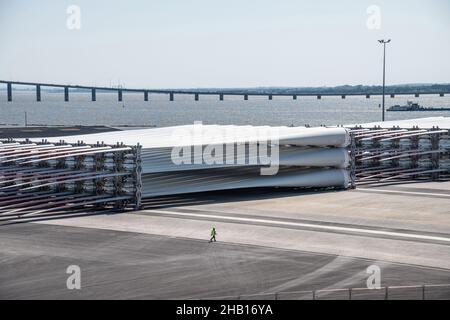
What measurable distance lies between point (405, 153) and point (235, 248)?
29709mm

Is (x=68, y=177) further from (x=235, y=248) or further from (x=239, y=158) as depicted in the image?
(x=235, y=248)

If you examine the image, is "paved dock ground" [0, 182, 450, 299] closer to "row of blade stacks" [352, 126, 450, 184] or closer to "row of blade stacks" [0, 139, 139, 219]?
"row of blade stacks" [0, 139, 139, 219]

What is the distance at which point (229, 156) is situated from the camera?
48.1 meters

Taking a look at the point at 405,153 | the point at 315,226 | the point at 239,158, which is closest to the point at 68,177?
the point at 239,158

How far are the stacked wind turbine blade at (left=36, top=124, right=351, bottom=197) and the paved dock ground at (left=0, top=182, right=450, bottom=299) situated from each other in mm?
1541

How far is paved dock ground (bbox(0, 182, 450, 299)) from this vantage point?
26.7 m

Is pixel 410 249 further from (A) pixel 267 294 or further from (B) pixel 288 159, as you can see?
(B) pixel 288 159

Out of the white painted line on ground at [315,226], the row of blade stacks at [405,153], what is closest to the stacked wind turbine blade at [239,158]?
the white painted line on ground at [315,226]

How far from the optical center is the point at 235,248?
109 ft

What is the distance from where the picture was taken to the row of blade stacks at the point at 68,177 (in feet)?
142

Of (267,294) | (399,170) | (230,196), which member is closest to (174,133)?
(230,196)

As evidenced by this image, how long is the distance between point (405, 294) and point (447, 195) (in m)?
26.5

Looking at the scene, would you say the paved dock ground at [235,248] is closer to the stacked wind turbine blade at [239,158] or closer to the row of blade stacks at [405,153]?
the stacked wind turbine blade at [239,158]

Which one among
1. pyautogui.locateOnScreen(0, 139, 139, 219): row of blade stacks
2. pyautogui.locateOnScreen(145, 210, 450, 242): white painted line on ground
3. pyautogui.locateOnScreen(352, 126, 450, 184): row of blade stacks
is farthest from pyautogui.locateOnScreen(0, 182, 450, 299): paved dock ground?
pyautogui.locateOnScreen(352, 126, 450, 184): row of blade stacks
